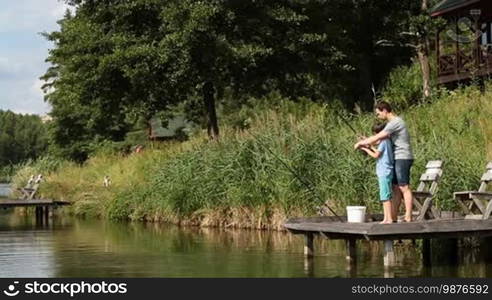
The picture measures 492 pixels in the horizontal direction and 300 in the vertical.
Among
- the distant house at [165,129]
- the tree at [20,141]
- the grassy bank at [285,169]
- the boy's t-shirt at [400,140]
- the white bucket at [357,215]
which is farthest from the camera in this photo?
the tree at [20,141]

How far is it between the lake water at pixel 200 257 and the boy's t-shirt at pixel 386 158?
144 centimetres

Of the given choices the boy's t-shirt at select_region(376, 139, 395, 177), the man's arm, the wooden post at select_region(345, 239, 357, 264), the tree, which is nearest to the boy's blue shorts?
the boy's t-shirt at select_region(376, 139, 395, 177)

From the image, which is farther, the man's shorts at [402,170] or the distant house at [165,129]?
the distant house at [165,129]

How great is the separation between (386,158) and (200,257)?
162 inches

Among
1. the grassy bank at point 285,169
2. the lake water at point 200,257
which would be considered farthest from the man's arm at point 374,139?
the grassy bank at point 285,169

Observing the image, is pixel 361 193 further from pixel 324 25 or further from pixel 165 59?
pixel 324 25

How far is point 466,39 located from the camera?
33000mm

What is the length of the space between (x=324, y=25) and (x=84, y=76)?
912 cm

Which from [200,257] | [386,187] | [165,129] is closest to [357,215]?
[386,187]

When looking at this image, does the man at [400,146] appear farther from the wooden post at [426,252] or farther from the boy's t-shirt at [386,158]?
the wooden post at [426,252]

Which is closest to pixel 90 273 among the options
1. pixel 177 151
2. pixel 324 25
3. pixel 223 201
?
pixel 223 201

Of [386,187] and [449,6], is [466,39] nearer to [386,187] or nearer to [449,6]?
[449,6]

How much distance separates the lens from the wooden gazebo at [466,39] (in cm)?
3078

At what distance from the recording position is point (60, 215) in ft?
104
